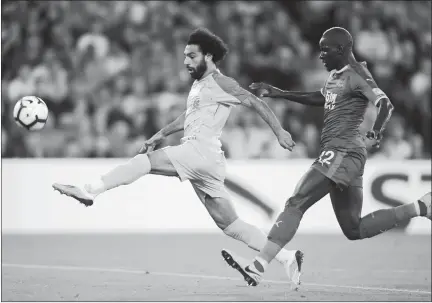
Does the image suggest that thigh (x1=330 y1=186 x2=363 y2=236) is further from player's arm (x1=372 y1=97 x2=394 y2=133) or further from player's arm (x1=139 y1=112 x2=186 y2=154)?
player's arm (x1=139 y1=112 x2=186 y2=154)

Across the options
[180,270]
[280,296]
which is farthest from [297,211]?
[180,270]

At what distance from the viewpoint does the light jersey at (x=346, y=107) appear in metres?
7.80

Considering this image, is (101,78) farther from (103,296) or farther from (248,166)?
(103,296)

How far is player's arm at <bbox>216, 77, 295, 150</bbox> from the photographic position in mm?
7743

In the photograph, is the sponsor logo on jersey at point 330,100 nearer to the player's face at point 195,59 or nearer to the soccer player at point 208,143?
the soccer player at point 208,143

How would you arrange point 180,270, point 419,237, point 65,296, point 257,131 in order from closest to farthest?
point 65,296
point 180,270
point 419,237
point 257,131

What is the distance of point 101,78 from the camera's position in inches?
642

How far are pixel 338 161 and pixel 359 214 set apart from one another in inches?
24.9

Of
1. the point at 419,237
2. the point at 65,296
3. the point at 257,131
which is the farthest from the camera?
the point at 257,131

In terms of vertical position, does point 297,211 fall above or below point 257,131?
above

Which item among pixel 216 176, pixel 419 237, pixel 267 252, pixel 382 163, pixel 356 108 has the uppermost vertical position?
pixel 356 108

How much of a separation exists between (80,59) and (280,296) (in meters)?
9.23

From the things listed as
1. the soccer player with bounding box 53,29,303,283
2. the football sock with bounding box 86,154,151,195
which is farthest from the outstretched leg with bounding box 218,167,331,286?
the football sock with bounding box 86,154,151,195

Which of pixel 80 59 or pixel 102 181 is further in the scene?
pixel 80 59
